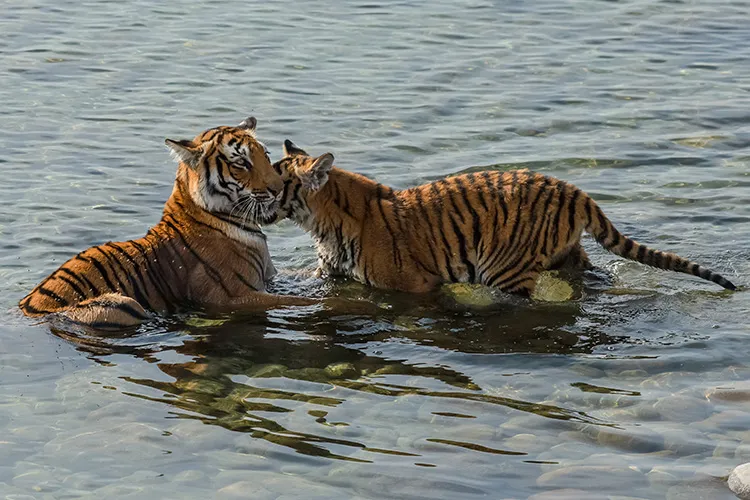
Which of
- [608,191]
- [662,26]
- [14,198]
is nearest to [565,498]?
[608,191]

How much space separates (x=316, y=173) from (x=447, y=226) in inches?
35.4

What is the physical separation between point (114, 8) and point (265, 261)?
775 cm

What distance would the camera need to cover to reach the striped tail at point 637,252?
7.51 meters

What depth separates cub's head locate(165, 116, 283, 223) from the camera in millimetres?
7805

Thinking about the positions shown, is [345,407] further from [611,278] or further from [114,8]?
[114,8]

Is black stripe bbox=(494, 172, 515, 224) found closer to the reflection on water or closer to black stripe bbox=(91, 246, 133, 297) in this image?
the reflection on water

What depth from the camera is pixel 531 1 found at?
1530 centimetres

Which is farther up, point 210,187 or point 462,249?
point 210,187

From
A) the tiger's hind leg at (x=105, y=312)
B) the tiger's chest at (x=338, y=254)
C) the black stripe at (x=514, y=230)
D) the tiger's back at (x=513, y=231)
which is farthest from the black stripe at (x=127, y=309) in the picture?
the black stripe at (x=514, y=230)

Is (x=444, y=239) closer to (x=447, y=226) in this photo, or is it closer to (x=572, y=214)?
(x=447, y=226)

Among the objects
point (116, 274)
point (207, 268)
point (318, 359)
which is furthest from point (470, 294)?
point (116, 274)

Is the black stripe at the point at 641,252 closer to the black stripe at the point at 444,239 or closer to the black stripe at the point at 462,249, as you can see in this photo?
the black stripe at the point at 462,249

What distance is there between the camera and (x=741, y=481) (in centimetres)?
544

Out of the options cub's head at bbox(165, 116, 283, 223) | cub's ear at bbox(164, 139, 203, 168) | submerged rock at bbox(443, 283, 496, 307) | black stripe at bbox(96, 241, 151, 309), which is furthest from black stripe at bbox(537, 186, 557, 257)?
black stripe at bbox(96, 241, 151, 309)
